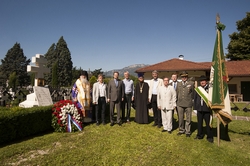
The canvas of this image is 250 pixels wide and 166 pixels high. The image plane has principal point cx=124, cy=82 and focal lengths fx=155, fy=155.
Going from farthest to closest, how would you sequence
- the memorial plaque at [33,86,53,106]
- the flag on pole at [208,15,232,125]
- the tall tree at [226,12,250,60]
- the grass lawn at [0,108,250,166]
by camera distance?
1. the tall tree at [226,12,250,60]
2. the memorial plaque at [33,86,53,106]
3. the flag on pole at [208,15,232,125]
4. the grass lawn at [0,108,250,166]

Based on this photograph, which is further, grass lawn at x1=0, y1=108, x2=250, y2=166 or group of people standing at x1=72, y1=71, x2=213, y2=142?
group of people standing at x1=72, y1=71, x2=213, y2=142

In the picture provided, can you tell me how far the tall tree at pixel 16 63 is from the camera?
4813cm

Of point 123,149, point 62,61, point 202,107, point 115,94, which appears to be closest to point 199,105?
point 202,107

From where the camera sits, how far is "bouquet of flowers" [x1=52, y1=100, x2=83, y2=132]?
5402mm

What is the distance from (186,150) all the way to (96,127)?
3.35m

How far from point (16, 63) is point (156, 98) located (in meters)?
59.4

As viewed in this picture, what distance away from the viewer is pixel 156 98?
250 inches

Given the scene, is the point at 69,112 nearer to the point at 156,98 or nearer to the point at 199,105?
the point at 156,98

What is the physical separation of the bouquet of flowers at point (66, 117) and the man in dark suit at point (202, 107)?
161 inches

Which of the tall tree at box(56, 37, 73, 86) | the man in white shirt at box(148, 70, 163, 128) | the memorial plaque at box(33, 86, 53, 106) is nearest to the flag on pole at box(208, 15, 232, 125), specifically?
the man in white shirt at box(148, 70, 163, 128)

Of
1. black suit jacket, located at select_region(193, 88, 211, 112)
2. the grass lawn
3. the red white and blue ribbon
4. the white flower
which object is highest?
black suit jacket, located at select_region(193, 88, 211, 112)

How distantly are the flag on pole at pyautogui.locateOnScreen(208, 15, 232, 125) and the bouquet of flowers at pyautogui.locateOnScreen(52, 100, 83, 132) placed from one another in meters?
4.50

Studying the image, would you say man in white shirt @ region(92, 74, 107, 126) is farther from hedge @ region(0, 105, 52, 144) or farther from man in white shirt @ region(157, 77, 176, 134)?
man in white shirt @ region(157, 77, 176, 134)

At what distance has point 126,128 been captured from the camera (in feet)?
19.5
